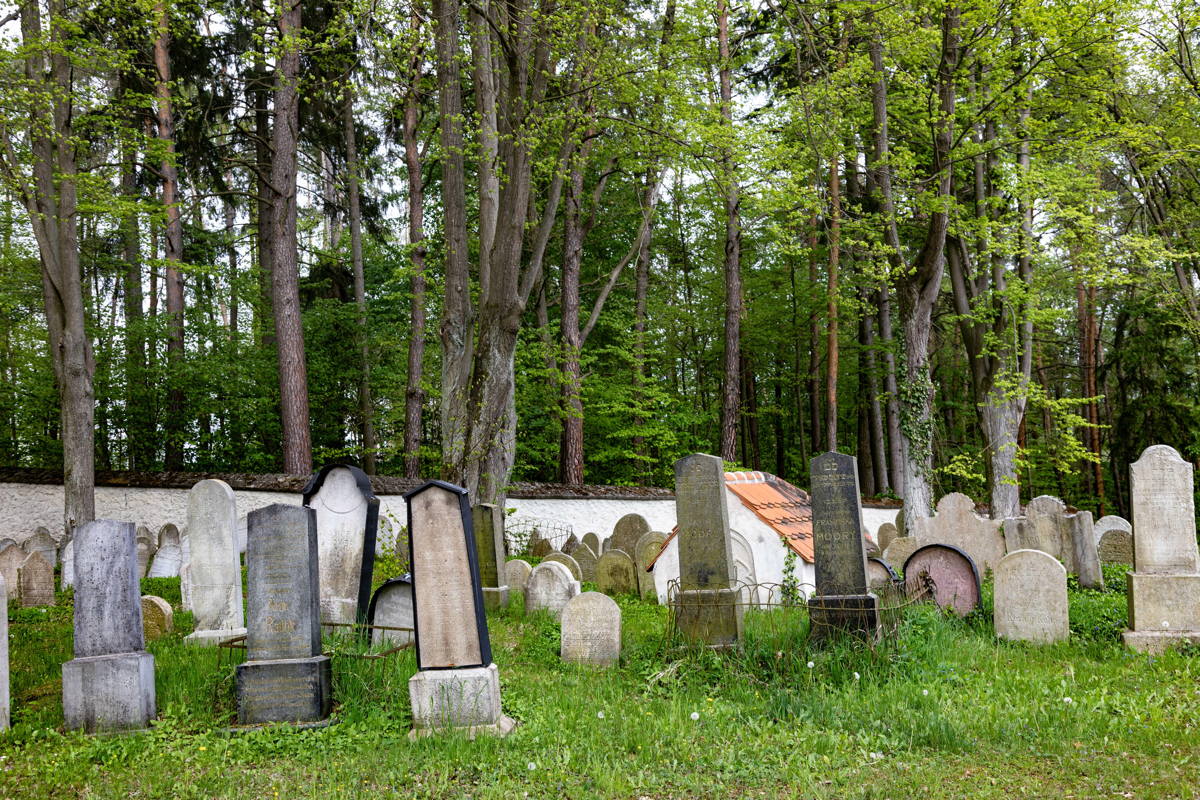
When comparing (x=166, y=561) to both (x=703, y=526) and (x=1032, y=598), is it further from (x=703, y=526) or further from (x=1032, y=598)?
(x=1032, y=598)

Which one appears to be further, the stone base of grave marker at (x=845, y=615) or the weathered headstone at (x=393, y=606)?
the weathered headstone at (x=393, y=606)

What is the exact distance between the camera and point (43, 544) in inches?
533

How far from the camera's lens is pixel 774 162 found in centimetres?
1689

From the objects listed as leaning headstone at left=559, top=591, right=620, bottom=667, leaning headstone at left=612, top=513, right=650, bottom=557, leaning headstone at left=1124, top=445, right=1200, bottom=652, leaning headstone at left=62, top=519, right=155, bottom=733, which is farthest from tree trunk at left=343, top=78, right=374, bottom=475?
leaning headstone at left=1124, top=445, right=1200, bottom=652

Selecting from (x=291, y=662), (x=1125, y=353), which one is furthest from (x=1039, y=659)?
(x=1125, y=353)

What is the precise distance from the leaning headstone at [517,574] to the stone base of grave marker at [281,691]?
15.4 feet

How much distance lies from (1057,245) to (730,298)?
7161 mm

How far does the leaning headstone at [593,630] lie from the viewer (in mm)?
7211

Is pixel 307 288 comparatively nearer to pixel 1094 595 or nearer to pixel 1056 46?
pixel 1056 46

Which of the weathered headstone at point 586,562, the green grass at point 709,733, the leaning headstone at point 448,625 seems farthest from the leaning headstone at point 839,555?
the weathered headstone at point 586,562

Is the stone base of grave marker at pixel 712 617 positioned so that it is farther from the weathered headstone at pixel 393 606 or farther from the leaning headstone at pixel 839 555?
the weathered headstone at pixel 393 606

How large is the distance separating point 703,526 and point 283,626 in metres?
3.44

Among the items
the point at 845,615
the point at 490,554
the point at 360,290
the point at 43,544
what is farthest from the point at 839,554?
the point at 360,290

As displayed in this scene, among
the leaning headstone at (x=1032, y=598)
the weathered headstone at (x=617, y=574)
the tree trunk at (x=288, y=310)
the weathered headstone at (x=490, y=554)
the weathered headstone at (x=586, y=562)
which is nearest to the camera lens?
the leaning headstone at (x=1032, y=598)
